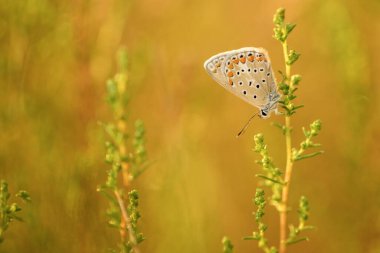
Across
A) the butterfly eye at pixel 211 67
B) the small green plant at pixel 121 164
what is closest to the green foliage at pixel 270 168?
the small green plant at pixel 121 164

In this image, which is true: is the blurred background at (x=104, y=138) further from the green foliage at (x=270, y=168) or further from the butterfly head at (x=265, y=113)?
the green foliage at (x=270, y=168)

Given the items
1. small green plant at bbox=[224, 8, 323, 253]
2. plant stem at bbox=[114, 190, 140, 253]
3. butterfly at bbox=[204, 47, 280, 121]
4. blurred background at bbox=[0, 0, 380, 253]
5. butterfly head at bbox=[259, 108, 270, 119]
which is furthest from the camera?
blurred background at bbox=[0, 0, 380, 253]

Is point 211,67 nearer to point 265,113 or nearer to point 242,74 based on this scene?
point 242,74

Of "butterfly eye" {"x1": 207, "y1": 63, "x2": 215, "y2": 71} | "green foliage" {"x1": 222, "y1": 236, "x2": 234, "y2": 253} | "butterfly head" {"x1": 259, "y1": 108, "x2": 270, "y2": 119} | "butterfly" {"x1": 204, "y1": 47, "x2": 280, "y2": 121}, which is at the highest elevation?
"butterfly eye" {"x1": 207, "y1": 63, "x2": 215, "y2": 71}

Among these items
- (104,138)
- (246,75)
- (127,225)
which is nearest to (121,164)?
(127,225)

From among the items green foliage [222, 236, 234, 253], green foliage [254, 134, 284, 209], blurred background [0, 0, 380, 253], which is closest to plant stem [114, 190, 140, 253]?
green foliage [222, 236, 234, 253]

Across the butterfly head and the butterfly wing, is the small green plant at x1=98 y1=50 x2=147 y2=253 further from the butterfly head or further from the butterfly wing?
the butterfly head

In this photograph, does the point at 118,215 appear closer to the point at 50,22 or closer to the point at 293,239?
the point at 293,239

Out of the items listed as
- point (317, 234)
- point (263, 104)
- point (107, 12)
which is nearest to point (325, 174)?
point (317, 234)

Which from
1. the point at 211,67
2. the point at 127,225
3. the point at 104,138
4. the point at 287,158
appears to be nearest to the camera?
the point at 127,225
